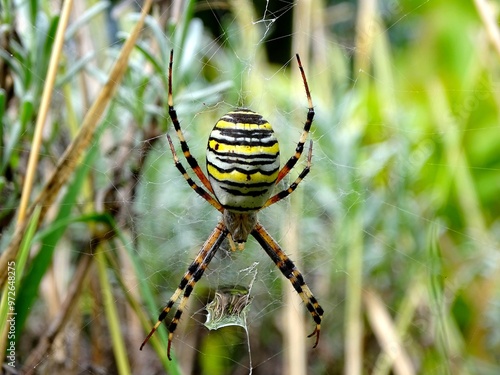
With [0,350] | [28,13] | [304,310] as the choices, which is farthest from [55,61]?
[304,310]

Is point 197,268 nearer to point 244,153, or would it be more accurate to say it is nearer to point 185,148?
point 185,148

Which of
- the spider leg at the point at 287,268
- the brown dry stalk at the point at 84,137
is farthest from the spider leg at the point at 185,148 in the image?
the spider leg at the point at 287,268

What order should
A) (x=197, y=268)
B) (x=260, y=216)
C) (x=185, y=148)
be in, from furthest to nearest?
(x=260, y=216), (x=197, y=268), (x=185, y=148)

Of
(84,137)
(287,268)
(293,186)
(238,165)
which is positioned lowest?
(287,268)

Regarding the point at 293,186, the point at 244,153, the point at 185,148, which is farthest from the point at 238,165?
the point at 293,186

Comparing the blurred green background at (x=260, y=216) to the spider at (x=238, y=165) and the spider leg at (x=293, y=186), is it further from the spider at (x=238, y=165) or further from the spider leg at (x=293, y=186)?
the spider leg at (x=293, y=186)

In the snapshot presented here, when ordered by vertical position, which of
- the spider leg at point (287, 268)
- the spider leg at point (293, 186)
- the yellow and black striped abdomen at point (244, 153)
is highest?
the yellow and black striped abdomen at point (244, 153)

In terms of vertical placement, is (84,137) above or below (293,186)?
above
